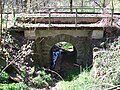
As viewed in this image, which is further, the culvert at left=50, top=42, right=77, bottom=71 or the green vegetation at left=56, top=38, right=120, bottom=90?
the culvert at left=50, top=42, right=77, bottom=71

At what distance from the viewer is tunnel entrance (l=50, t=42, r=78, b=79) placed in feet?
45.8

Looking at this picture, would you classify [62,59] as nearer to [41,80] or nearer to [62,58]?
[62,58]

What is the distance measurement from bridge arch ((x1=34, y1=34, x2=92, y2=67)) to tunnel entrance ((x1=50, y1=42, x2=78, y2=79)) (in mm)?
664

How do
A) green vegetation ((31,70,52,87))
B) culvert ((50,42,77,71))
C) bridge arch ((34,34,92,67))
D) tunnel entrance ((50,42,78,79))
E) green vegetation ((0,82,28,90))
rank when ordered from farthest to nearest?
culvert ((50,42,77,71)) → tunnel entrance ((50,42,78,79)) → bridge arch ((34,34,92,67)) → green vegetation ((31,70,52,87)) → green vegetation ((0,82,28,90))

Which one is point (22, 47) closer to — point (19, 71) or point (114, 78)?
point (19, 71)

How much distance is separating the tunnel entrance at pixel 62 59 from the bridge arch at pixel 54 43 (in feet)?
2.18

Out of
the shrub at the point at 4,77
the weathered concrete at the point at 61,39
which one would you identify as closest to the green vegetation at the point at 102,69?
the weathered concrete at the point at 61,39

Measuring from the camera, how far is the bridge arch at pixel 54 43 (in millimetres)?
13320

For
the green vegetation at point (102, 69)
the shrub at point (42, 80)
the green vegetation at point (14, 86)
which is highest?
the green vegetation at point (102, 69)

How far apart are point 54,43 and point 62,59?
2.15m

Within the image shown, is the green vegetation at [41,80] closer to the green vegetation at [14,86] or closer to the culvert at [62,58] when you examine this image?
the green vegetation at [14,86]

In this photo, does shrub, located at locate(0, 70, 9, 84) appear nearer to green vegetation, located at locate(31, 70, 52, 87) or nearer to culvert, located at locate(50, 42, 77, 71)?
green vegetation, located at locate(31, 70, 52, 87)

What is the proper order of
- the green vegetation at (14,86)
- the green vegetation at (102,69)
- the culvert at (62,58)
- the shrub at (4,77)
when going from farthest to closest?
the culvert at (62,58) → the shrub at (4,77) → the green vegetation at (14,86) → the green vegetation at (102,69)

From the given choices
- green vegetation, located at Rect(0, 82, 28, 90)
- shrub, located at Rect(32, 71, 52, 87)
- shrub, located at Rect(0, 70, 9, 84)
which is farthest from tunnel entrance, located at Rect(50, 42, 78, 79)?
green vegetation, located at Rect(0, 82, 28, 90)
